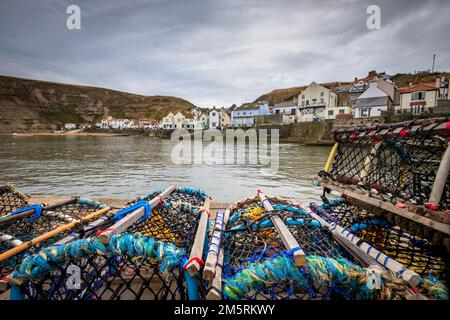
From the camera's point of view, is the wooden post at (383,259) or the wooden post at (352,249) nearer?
the wooden post at (383,259)

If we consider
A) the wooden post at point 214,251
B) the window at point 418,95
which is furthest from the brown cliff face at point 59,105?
the wooden post at point 214,251

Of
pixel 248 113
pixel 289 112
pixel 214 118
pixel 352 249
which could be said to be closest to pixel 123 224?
pixel 352 249

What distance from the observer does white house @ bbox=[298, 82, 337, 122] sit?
162 ft

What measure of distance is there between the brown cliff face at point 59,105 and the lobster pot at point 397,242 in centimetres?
11041

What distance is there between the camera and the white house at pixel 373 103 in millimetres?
37688

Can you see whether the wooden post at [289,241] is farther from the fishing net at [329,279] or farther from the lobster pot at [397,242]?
the lobster pot at [397,242]

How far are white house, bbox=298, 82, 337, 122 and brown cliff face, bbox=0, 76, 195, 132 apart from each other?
70899mm

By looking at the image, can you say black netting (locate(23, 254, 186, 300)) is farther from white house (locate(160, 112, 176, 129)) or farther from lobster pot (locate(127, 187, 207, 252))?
white house (locate(160, 112, 176, 129))

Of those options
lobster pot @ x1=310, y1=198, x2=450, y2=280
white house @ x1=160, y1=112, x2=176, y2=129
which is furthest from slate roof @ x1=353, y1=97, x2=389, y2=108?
white house @ x1=160, y1=112, x2=176, y2=129

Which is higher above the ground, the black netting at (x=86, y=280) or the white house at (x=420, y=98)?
the white house at (x=420, y=98)

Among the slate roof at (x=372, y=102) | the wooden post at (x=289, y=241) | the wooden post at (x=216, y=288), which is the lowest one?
the wooden post at (x=216, y=288)
